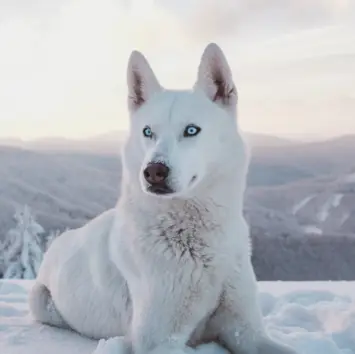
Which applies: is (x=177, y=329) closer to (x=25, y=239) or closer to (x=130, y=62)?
(x=130, y=62)

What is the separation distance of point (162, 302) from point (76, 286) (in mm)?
875

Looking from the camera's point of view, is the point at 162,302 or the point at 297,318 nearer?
the point at 162,302

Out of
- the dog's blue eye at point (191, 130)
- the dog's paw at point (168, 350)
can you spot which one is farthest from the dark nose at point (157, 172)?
the dog's paw at point (168, 350)

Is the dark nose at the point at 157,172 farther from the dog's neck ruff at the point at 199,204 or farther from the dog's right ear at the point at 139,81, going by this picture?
the dog's right ear at the point at 139,81

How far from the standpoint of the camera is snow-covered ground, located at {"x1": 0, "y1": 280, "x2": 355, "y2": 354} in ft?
10.6

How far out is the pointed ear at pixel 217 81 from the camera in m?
3.10

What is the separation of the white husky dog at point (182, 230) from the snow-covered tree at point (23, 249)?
16751 millimetres

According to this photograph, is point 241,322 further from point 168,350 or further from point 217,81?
point 217,81

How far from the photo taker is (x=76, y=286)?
3508 mm

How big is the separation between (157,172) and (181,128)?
356 mm

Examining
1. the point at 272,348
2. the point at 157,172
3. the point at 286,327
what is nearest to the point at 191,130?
the point at 157,172

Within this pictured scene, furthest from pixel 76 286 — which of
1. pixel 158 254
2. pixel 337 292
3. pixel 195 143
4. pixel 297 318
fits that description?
pixel 337 292

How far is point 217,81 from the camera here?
314 centimetres

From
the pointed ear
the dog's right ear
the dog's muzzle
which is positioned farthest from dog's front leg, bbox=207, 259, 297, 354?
the dog's right ear
